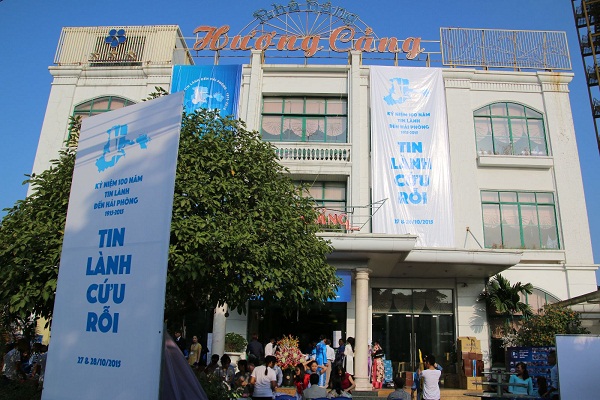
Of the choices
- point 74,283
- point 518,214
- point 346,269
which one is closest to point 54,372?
point 74,283

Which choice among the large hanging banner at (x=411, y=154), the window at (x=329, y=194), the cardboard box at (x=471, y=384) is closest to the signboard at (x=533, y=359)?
the cardboard box at (x=471, y=384)

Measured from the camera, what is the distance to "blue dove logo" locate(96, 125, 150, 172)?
18.6 ft

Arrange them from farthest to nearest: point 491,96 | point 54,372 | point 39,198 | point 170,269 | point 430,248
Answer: point 491,96
point 430,248
point 39,198
point 170,269
point 54,372

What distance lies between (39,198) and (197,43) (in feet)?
46.8

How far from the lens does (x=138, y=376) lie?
470cm

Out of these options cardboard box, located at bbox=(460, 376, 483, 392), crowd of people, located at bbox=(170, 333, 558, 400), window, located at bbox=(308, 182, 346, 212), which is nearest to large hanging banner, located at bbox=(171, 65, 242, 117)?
window, located at bbox=(308, 182, 346, 212)

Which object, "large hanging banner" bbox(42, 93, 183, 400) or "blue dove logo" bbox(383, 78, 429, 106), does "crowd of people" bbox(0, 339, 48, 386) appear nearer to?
"large hanging banner" bbox(42, 93, 183, 400)

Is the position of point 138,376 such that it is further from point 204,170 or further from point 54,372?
point 204,170

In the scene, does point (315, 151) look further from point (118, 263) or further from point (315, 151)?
point (118, 263)

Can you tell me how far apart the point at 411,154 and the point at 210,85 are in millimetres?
8480

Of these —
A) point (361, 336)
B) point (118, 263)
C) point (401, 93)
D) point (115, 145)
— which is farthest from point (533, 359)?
point (115, 145)

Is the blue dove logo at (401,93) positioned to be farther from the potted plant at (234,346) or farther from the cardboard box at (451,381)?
the potted plant at (234,346)

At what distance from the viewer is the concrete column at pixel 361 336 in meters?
15.2

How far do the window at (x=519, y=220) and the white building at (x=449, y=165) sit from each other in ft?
0.13
